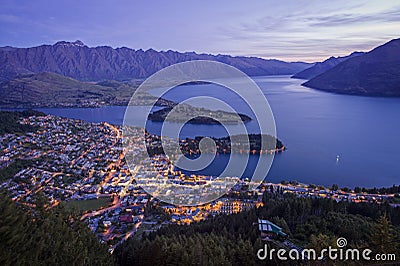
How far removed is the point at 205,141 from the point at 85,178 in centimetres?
581

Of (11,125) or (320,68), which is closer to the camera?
(11,125)

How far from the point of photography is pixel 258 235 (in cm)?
412

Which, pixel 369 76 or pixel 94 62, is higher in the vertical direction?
pixel 94 62

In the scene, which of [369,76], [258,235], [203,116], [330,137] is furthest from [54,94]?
[369,76]

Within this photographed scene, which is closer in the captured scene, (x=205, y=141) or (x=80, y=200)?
(x=80, y=200)

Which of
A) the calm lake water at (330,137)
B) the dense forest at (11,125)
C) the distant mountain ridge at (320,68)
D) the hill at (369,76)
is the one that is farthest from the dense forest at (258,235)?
the distant mountain ridge at (320,68)

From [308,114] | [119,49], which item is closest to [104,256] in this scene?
[308,114]

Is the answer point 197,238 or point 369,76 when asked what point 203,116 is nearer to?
point 197,238

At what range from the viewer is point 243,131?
14.2 meters

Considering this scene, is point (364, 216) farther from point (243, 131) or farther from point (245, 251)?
point (243, 131)

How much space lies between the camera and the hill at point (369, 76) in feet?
100.0

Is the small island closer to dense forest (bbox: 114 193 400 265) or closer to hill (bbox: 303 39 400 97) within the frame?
dense forest (bbox: 114 193 400 265)

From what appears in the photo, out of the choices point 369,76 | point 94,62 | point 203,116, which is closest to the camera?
point 203,116

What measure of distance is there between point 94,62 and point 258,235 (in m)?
74.3
